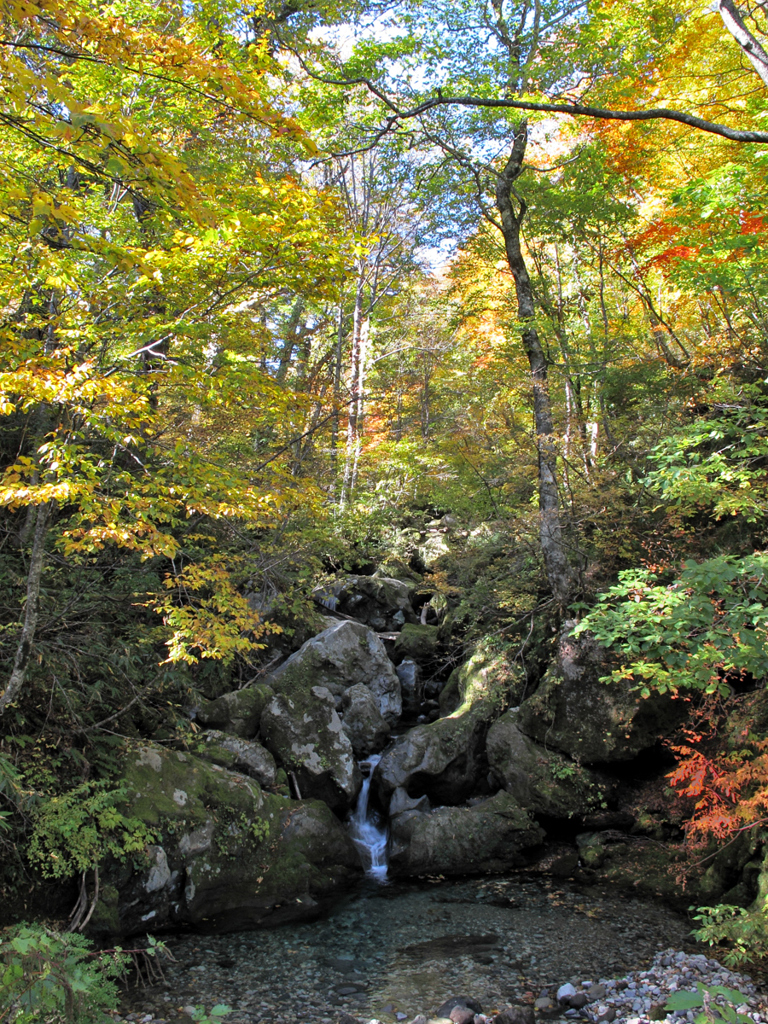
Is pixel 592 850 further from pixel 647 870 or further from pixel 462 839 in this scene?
pixel 462 839

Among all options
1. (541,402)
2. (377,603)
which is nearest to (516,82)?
(541,402)

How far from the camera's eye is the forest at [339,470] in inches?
179

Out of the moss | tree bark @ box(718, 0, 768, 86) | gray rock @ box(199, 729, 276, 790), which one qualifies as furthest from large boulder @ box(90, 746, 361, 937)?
tree bark @ box(718, 0, 768, 86)

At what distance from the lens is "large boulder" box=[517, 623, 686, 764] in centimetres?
831

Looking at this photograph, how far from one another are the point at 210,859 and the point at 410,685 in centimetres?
609

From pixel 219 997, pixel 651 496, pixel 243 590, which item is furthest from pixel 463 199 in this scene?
pixel 219 997

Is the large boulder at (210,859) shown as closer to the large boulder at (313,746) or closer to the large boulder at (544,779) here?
the large boulder at (313,746)

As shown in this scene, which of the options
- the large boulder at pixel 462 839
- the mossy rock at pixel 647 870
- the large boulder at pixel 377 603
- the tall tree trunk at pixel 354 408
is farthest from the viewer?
the large boulder at pixel 377 603

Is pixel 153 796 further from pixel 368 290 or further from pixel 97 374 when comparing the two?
pixel 368 290

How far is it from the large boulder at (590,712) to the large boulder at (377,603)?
5.58 meters

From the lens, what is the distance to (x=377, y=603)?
48.6 ft

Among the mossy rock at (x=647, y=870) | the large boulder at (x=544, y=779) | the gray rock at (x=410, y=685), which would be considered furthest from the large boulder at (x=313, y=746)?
the mossy rock at (x=647, y=870)

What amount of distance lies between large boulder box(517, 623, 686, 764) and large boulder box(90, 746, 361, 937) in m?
3.63

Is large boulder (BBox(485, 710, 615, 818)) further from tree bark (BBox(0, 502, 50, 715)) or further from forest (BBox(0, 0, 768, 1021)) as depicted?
tree bark (BBox(0, 502, 50, 715))
